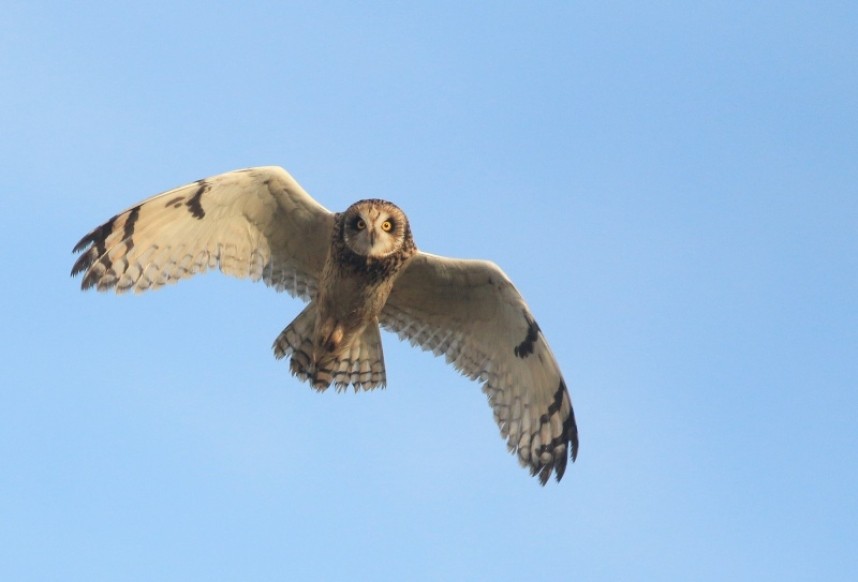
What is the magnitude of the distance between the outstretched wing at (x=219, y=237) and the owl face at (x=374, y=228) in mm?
409

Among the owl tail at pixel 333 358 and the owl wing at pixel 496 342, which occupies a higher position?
the owl wing at pixel 496 342

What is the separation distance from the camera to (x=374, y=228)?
1252 cm

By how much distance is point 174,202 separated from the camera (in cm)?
1302

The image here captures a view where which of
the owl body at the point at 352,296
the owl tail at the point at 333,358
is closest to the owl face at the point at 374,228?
the owl body at the point at 352,296

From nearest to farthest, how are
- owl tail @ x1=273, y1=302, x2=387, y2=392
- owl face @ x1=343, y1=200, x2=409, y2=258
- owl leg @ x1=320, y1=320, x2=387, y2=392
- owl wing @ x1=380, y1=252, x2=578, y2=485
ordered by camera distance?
1. owl face @ x1=343, y1=200, x2=409, y2=258
2. owl wing @ x1=380, y1=252, x2=578, y2=485
3. owl tail @ x1=273, y1=302, x2=387, y2=392
4. owl leg @ x1=320, y1=320, x2=387, y2=392

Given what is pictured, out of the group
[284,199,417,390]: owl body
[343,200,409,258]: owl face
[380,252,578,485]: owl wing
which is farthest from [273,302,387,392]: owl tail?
[343,200,409,258]: owl face

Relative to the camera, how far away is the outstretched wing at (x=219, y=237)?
1289 centimetres

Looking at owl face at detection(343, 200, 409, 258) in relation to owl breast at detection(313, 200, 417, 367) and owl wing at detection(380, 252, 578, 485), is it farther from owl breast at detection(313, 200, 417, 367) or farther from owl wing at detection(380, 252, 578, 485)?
owl wing at detection(380, 252, 578, 485)

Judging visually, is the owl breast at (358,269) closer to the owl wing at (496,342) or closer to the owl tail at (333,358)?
the owl tail at (333,358)

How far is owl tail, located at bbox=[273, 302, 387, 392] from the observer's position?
43.2 feet

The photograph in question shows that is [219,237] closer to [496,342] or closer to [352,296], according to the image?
[352,296]

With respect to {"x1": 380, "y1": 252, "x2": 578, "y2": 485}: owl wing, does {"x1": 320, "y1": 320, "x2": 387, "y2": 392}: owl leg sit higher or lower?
lower

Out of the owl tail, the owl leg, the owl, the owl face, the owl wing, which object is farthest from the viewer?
the owl leg

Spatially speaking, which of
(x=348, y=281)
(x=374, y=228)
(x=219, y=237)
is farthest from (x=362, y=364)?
(x=219, y=237)
